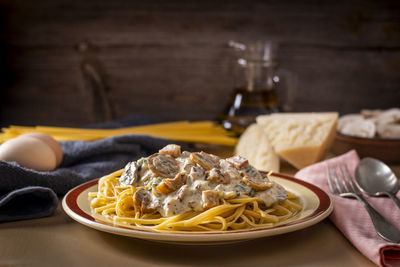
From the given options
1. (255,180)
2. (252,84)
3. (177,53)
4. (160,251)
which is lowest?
(160,251)

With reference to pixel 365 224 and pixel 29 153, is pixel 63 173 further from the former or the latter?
pixel 365 224

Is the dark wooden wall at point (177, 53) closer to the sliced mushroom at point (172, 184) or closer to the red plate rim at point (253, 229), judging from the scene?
the red plate rim at point (253, 229)

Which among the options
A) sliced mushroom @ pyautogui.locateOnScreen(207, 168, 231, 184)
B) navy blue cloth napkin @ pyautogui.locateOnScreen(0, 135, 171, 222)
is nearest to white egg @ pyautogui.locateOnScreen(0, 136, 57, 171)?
navy blue cloth napkin @ pyautogui.locateOnScreen(0, 135, 171, 222)

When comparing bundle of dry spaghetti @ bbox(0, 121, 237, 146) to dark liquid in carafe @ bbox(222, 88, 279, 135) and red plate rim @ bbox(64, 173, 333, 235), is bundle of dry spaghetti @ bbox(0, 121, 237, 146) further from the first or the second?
red plate rim @ bbox(64, 173, 333, 235)

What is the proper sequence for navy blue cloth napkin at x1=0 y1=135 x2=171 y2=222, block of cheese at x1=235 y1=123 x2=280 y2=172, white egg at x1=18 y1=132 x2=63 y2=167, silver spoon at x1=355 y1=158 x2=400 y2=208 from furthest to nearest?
block of cheese at x1=235 y1=123 x2=280 y2=172
white egg at x1=18 y1=132 x2=63 y2=167
silver spoon at x1=355 y1=158 x2=400 y2=208
navy blue cloth napkin at x1=0 y1=135 x2=171 y2=222

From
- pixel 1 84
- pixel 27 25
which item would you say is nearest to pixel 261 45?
pixel 27 25

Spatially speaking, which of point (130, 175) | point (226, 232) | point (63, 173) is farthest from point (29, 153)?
point (226, 232)

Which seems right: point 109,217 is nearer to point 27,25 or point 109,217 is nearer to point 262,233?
point 262,233
